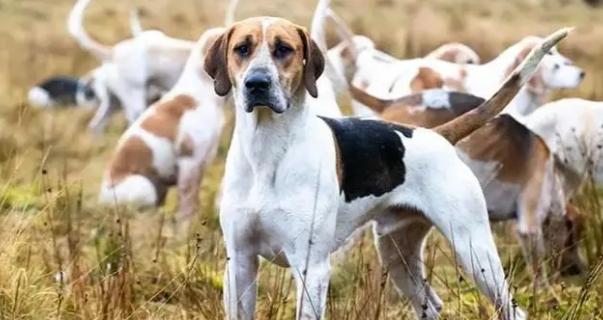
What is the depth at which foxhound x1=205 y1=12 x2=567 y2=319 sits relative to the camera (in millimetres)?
5246

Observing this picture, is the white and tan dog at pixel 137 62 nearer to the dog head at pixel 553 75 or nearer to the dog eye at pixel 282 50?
the dog head at pixel 553 75

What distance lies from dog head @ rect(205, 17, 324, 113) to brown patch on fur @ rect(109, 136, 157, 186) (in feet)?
15.8

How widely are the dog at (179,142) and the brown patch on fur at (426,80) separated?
4.71 ft

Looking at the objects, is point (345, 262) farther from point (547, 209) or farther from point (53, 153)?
point (53, 153)

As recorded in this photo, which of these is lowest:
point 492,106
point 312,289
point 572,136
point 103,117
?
point 103,117

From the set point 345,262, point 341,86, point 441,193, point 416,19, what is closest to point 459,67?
point 341,86

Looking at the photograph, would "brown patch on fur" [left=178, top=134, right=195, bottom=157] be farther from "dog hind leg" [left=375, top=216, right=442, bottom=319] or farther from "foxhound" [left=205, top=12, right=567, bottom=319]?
"foxhound" [left=205, top=12, right=567, bottom=319]

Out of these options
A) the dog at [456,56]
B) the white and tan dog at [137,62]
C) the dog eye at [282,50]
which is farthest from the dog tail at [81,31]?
the dog eye at [282,50]

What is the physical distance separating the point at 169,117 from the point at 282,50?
5159 millimetres

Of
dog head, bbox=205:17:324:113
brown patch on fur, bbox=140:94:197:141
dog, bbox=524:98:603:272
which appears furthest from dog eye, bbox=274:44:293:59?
brown patch on fur, bbox=140:94:197:141

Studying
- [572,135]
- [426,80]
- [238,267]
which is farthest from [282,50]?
[426,80]

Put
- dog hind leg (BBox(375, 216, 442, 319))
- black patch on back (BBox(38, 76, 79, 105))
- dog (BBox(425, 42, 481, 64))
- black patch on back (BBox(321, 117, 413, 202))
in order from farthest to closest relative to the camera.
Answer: black patch on back (BBox(38, 76, 79, 105)), dog (BBox(425, 42, 481, 64)), dog hind leg (BBox(375, 216, 442, 319)), black patch on back (BBox(321, 117, 413, 202))

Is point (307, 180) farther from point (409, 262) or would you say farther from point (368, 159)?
point (409, 262)

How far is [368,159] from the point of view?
18.6ft
